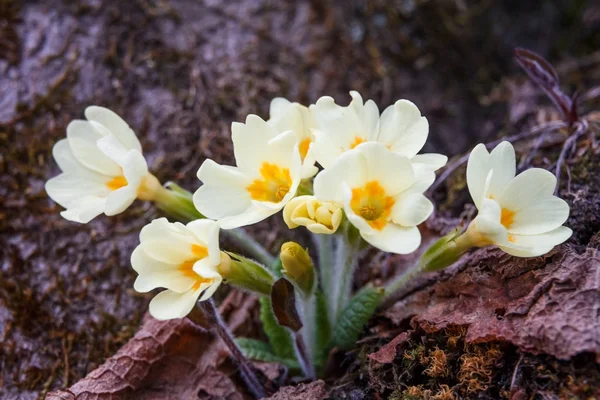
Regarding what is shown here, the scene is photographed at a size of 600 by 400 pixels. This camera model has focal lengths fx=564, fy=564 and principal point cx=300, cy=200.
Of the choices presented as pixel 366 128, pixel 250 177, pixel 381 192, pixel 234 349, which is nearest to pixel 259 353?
pixel 234 349

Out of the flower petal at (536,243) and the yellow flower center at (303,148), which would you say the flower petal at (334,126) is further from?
the flower petal at (536,243)

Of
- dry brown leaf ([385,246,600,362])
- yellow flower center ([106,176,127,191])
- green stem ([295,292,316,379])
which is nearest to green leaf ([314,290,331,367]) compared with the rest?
green stem ([295,292,316,379])

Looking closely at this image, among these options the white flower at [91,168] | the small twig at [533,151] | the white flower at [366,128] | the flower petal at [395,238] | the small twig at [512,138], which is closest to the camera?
the flower petal at [395,238]

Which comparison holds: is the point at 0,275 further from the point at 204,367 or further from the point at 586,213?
the point at 586,213

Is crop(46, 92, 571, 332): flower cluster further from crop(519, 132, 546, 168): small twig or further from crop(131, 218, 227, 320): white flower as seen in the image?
crop(519, 132, 546, 168): small twig

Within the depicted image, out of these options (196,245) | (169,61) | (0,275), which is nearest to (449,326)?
(196,245)

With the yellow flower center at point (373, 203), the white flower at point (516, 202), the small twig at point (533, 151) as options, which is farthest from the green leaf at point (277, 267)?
the small twig at point (533, 151)

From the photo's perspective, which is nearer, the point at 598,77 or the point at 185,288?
the point at 185,288
